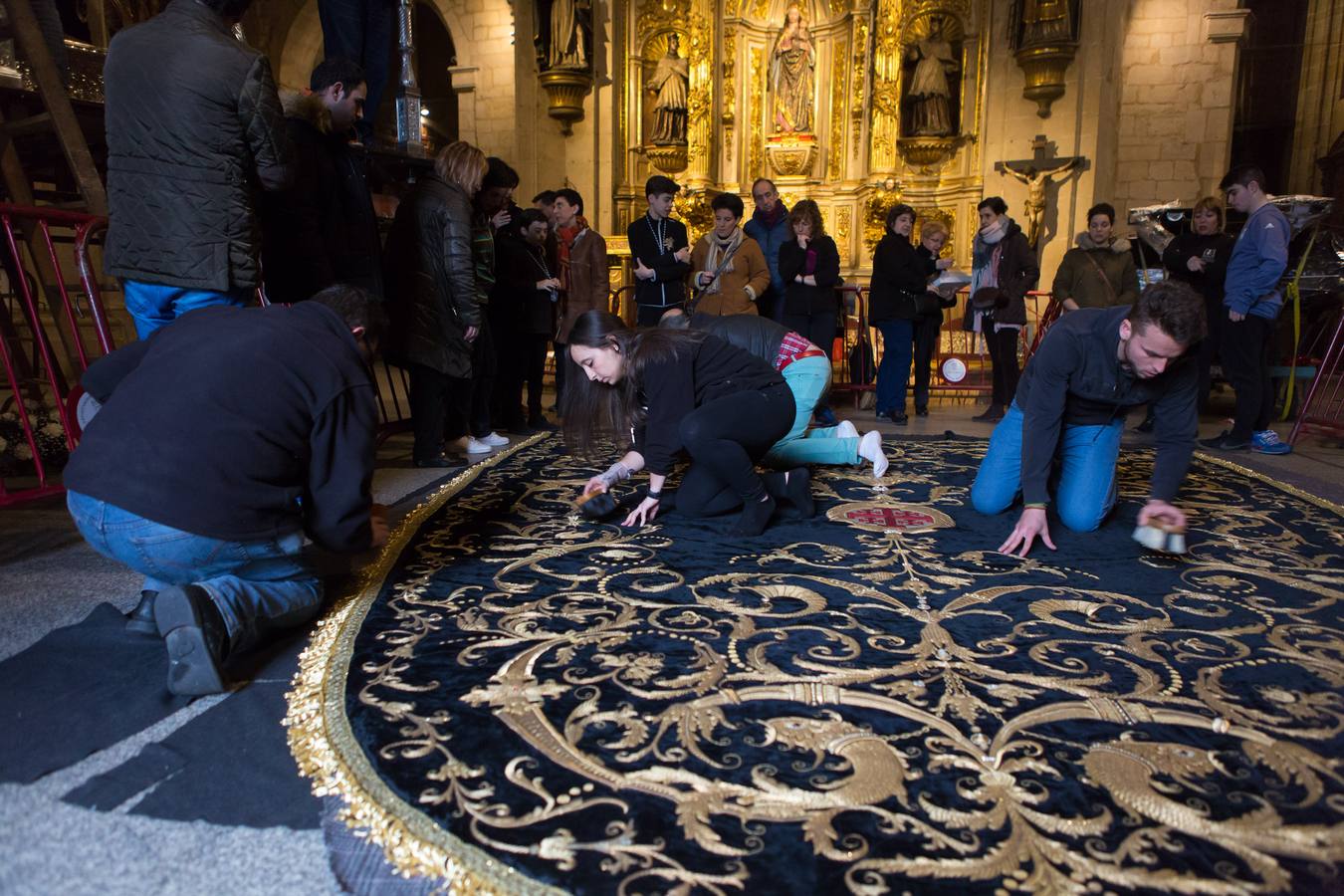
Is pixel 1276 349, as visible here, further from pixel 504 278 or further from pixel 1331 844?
pixel 1331 844

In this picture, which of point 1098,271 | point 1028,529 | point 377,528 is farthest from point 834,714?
point 1098,271

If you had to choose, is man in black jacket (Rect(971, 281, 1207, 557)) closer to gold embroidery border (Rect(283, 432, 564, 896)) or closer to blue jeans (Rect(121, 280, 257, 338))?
gold embroidery border (Rect(283, 432, 564, 896))

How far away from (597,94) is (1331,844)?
11.9 meters

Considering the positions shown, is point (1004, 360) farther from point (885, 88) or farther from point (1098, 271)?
point (885, 88)

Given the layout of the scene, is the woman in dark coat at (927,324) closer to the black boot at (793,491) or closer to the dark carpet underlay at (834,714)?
the black boot at (793,491)

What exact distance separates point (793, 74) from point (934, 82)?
2.09m

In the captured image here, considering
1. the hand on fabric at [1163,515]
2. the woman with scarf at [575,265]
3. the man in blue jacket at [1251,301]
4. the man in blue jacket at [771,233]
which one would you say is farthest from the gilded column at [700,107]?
the hand on fabric at [1163,515]

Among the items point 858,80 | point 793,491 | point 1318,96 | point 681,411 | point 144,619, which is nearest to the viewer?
point 144,619

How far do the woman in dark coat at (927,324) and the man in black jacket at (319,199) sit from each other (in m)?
4.46

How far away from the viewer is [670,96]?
38.7 feet

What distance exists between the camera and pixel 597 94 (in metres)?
11.7

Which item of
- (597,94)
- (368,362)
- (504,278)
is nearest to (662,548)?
(368,362)

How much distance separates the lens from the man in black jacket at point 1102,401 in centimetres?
269

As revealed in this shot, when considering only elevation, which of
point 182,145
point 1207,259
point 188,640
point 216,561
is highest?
point 182,145
